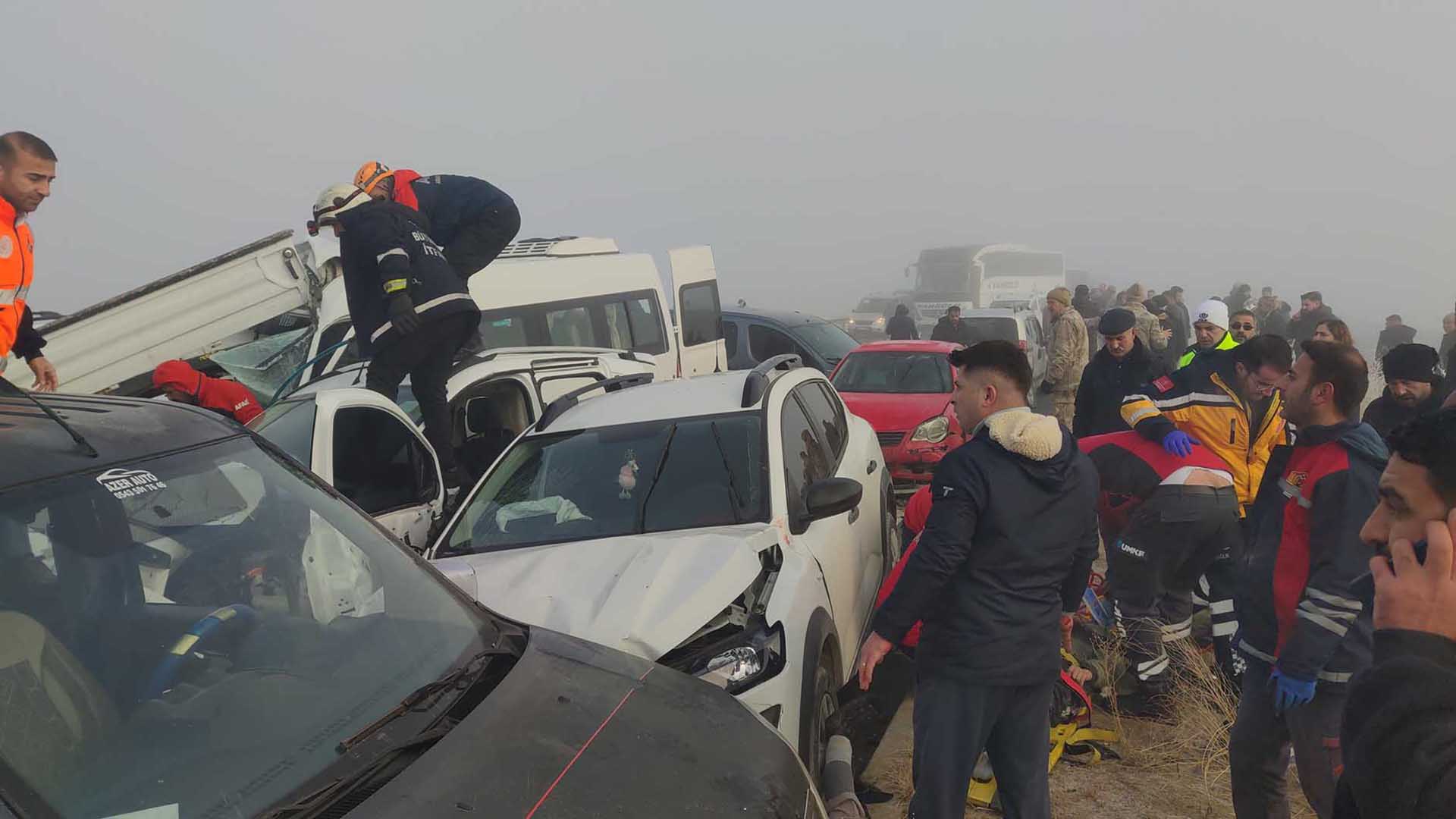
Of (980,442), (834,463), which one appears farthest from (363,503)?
(980,442)

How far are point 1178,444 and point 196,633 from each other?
4.36 m

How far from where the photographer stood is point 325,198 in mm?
5457

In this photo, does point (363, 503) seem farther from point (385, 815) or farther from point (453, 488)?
point (385, 815)

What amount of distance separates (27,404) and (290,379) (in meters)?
4.88

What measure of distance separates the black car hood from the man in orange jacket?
9.79ft

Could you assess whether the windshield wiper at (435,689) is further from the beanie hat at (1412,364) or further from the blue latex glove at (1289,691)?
the beanie hat at (1412,364)

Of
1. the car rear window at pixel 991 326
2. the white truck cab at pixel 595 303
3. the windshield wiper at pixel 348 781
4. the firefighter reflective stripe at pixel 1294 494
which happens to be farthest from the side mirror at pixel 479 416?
the car rear window at pixel 991 326

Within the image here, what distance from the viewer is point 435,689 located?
2.14m

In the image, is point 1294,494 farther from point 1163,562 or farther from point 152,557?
point 152,557

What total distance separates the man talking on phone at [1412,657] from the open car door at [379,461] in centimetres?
384

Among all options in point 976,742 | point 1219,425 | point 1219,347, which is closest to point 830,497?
point 976,742

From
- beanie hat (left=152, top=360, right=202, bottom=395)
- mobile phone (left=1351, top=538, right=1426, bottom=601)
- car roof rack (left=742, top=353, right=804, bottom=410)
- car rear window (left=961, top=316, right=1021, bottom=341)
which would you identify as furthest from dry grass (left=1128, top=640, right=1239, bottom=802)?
car rear window (left=961, top=316, right=1021, bottom=341)

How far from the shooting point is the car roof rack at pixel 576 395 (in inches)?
188

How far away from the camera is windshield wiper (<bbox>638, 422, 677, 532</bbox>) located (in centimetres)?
394
